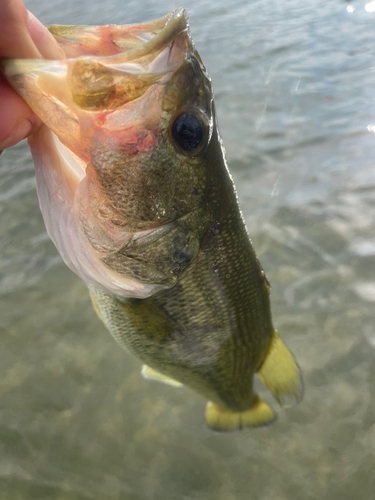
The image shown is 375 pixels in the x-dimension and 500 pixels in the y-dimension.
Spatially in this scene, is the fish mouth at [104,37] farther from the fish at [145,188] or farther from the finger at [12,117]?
the finger at [12,117]

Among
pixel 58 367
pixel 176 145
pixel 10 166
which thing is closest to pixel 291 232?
pixel 58 367

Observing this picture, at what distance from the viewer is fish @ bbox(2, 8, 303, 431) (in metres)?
1.06

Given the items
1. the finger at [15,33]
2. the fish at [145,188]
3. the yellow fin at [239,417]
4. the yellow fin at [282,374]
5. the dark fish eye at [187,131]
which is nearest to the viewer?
the finger at [15,33]

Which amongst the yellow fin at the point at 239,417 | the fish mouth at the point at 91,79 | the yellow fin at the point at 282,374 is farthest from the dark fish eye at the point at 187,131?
the yellow fin at the point at 239,417

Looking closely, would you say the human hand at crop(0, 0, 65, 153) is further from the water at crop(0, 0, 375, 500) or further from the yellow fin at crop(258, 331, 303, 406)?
the water at crop(0, 0, 375, 500)

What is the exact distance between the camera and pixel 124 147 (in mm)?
1152

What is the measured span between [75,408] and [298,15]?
8.99 metres

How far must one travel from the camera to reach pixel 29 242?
402 centimetres

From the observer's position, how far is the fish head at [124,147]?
104 centimetres

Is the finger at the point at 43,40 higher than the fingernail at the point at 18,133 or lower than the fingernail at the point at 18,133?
higher

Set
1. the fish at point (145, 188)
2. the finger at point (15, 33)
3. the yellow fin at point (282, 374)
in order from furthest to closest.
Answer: the yellow fin at point (282, 374) < the fish at point (145, 188) < the finger at point (15, 33)

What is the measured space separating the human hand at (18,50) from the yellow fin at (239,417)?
6.48 feet

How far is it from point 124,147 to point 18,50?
36 centimetres

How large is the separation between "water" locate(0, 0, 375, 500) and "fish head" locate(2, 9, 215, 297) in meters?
1.70
